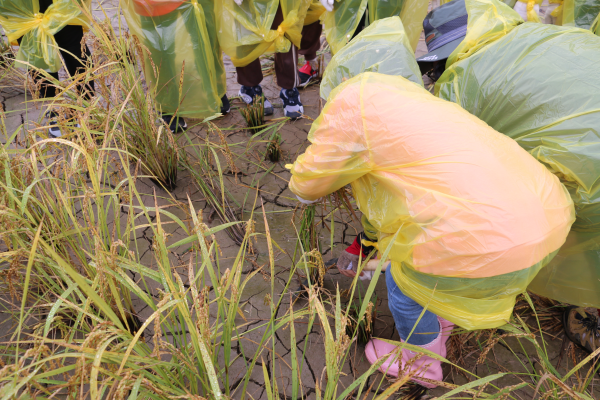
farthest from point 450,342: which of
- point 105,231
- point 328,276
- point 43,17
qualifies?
point 43,17

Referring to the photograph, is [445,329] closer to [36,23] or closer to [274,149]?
[274,149]

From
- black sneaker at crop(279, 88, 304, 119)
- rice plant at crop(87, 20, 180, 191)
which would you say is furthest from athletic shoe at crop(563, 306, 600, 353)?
→ black sneaker at crop(279, 88, 304, 119)

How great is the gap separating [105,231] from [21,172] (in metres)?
0.40

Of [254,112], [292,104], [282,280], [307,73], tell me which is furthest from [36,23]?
[282,280]

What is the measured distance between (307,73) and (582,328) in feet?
7.92

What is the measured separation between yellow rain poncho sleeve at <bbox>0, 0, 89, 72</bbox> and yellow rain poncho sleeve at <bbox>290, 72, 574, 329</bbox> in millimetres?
1807

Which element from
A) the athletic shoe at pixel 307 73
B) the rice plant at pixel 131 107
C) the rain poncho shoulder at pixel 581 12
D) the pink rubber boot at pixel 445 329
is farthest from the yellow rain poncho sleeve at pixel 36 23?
the rain poncho shoulder at pixel 581 12

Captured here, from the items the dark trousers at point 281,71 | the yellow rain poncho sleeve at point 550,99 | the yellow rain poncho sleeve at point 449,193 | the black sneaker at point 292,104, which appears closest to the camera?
the yellow rain poncho sleeve at point 449,193

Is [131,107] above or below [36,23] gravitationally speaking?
below

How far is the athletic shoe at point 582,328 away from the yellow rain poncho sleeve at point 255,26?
1962mm

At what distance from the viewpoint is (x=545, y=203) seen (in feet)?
3.19

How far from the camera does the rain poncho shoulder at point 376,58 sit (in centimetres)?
128

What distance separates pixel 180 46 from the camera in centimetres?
225

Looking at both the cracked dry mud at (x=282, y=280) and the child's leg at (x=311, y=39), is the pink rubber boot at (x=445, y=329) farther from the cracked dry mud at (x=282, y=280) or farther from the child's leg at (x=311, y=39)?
the child's leg at (x=311, y=39)
